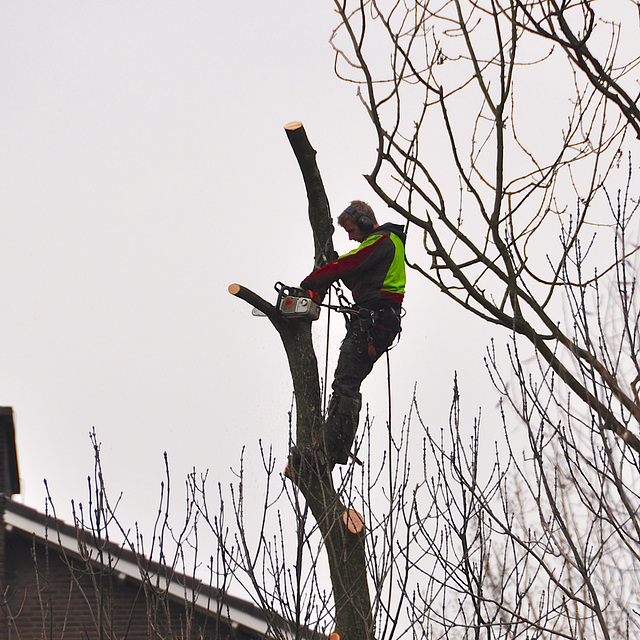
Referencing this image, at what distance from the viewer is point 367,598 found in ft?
14.1

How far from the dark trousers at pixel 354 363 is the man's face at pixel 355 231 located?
59 centimetres

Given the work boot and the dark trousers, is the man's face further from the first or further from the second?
the work boot

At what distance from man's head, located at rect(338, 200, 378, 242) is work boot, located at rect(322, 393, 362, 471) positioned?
3.62 feet

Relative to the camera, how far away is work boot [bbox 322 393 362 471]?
4766 millimetres

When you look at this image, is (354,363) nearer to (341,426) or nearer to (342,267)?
(341,426)

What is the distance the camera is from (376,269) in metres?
5.05

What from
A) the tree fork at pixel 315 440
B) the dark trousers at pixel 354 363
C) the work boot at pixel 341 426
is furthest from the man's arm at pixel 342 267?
the work boot at pixel 341 426

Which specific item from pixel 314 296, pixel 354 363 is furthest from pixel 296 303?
pixel 354 363

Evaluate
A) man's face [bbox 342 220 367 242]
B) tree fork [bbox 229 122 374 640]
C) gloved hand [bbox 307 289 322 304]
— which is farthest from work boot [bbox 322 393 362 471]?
man's face [bbox 342 220 367 242]

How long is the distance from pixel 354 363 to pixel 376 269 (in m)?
0.57

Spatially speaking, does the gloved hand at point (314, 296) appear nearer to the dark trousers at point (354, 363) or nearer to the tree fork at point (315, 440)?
the tree fork at point (315, 440)

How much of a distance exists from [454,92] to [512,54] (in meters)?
0.39

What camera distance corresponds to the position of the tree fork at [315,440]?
13.7 ft

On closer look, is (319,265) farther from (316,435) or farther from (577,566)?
(577,566)
